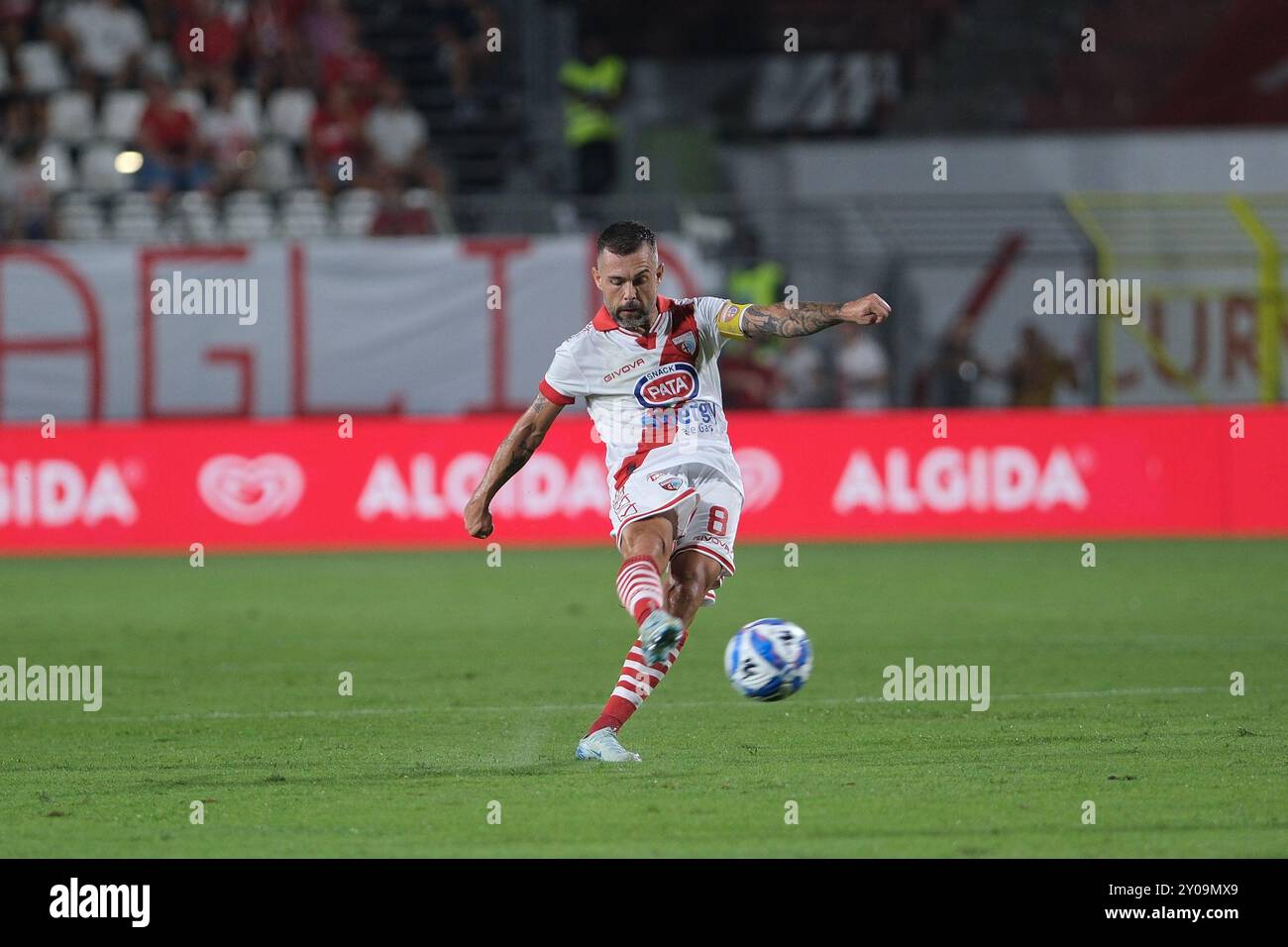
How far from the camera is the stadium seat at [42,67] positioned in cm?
2498

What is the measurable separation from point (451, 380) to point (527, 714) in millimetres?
12330

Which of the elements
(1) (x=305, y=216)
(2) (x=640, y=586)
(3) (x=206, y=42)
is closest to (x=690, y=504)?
(2) (x=640, y=586)

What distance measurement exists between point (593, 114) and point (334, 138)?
10.7 ft

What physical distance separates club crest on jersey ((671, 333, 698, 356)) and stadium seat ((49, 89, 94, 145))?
17294mm

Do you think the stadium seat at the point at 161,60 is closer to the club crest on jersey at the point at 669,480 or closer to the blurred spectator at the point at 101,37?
the blurred spectator at the point at 101,37

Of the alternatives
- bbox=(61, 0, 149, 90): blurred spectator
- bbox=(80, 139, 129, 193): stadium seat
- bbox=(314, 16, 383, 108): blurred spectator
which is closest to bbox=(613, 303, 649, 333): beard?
bbox=(80, 139, 129, 193): stadium seat

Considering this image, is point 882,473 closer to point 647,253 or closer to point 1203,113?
point 1203,113

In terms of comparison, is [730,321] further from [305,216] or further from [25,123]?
[25,123]

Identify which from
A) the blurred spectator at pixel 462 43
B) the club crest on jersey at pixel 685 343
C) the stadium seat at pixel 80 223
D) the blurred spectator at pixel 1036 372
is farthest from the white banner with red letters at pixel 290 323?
the club crest on jersey at pixel 685 343

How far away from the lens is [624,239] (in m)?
8.46

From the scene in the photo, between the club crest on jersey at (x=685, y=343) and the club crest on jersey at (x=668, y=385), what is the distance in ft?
0.19

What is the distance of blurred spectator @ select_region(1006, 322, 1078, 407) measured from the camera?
74.0 feet

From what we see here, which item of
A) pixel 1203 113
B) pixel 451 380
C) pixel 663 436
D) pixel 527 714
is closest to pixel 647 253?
pixel 663 436
